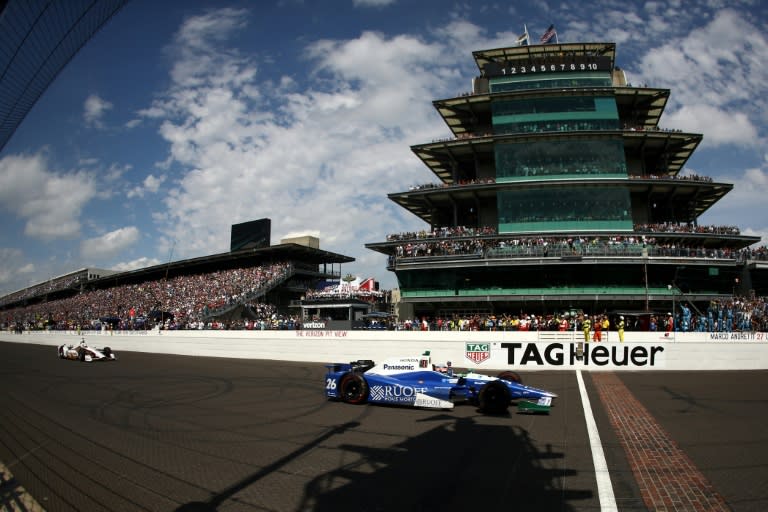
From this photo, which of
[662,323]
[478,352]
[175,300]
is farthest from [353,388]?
[175,300]

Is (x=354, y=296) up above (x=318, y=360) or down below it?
above

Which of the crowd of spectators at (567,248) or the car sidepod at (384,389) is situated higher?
the crowd of spectators at (567,248)

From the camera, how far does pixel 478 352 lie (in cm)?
2114

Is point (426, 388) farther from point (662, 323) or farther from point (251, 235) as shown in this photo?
point (251, 235)

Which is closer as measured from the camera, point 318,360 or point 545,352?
point 545,352

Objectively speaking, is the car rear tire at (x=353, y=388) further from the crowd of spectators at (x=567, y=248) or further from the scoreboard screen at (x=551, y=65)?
A: the scoreboard screen at (x=551, y=65)

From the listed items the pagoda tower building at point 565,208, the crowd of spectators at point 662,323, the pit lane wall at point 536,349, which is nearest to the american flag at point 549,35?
the pagoda tower building at point 565,208

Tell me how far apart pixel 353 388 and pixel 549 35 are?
141 ft

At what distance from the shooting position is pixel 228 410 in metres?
11.6

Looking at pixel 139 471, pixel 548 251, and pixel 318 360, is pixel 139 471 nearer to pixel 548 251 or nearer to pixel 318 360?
Result: pixel 318 360

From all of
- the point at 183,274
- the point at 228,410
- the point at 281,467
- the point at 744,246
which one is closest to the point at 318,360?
the point at 228,410

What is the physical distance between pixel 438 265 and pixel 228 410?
29.0m

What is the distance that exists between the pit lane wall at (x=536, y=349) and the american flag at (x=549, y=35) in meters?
33.9

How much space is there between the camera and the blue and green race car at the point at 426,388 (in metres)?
11.1
